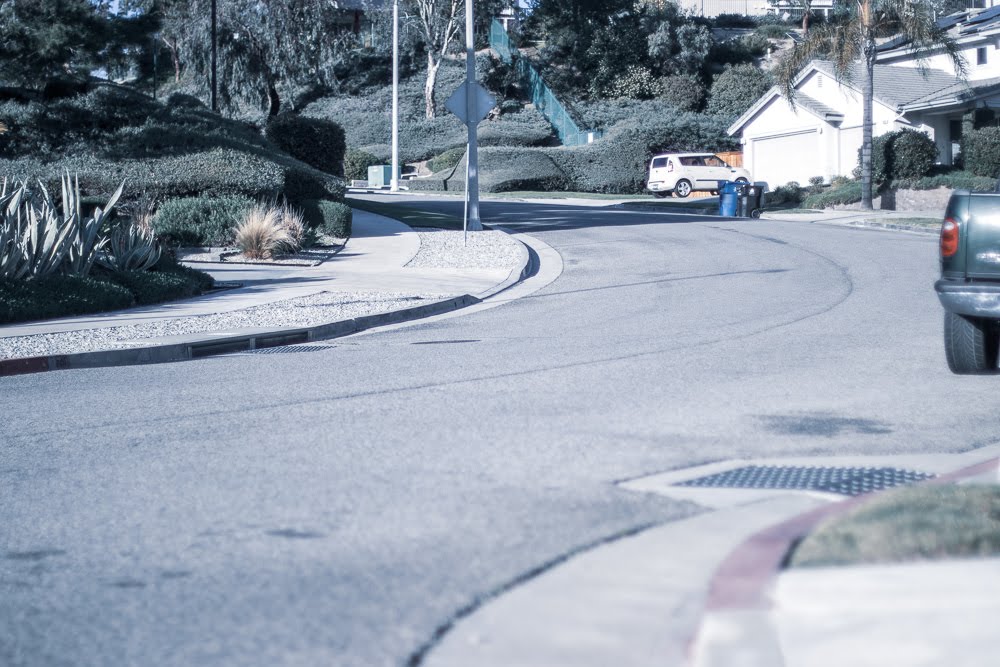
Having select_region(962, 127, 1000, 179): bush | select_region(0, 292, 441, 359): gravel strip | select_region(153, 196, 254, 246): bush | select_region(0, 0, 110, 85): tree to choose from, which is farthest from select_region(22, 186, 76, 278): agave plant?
select_region(962, 127, 1000, 179): bush

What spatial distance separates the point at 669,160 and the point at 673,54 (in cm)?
2004

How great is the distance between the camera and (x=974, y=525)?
4.63 metres

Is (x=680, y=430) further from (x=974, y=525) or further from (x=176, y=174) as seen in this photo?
(x=176, y=174)

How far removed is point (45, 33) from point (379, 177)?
37.6 m

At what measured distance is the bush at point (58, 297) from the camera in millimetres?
13938

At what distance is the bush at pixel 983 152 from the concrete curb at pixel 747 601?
108 feet

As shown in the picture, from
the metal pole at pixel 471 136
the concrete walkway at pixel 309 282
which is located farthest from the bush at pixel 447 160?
the concrete walkway at pixel 309 282

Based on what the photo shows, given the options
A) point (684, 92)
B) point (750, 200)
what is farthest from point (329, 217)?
point (684, 92)

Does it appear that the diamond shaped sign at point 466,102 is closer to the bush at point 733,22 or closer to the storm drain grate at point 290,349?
the storm drain grate at point 290,349

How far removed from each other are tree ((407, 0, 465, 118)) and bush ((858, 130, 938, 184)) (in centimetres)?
3215

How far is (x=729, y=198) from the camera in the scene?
3556 centimetres

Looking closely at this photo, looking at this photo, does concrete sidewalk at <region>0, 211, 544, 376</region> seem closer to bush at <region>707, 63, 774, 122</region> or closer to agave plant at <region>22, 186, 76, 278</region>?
agave plant at <region>22, 186, 76, 278</region>

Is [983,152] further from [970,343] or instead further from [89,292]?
[970,343]

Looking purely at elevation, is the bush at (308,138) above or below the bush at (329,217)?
above
